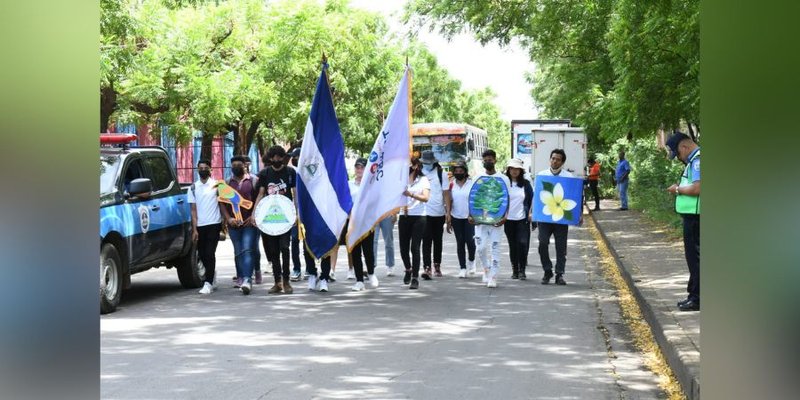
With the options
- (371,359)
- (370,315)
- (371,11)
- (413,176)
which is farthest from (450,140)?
(371,359)

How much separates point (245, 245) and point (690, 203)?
6153 mm

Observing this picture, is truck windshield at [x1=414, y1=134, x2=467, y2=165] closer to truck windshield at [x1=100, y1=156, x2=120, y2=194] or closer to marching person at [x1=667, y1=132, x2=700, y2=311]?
truck windshield at [x1=100, y1=156, x2=120, y2=194]

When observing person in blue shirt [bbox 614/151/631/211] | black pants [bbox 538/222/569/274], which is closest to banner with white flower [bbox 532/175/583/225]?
Result: black pants [bbox 538/222/569/274]

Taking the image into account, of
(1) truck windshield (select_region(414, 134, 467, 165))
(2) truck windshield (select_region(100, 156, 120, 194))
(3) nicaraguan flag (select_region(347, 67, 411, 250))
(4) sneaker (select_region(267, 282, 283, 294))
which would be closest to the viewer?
(2) truck windshield (select_region(100, 156, 120, 194))

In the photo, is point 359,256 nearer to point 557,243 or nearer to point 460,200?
point 460,200

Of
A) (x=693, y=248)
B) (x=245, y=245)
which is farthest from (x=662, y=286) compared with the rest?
(x=245, y=245)

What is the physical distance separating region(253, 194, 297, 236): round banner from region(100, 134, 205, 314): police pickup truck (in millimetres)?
1215

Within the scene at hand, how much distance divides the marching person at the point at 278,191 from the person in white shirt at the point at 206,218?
61cm

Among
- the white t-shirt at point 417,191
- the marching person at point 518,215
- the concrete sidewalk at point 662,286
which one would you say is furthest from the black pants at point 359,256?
the concrete sidewalk at point 662,286

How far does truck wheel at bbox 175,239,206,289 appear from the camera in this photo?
45.7ft

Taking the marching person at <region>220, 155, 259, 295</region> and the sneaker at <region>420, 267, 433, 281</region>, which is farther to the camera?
the sneaker at <region>420, 267, 433, 281</region>

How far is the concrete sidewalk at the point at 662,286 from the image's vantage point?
24.8 ft

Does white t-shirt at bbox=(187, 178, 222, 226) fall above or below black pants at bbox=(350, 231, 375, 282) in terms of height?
above

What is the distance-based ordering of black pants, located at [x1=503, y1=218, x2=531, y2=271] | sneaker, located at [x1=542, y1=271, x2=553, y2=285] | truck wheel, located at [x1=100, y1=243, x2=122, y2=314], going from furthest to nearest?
black pants, located at [x1=503, y1=218, x2=531, y2=271] → sneaker, located at [x1=542, y1=271, x2=553, y2=285] → truck wheel, located at [x1=100, y1=243, x2=122, y2=314]
